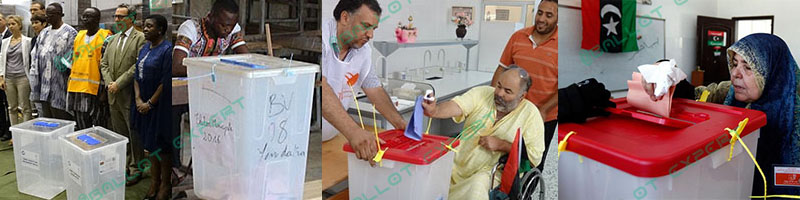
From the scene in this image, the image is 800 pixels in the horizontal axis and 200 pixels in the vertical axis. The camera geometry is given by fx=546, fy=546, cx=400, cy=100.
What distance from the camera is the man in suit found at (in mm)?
2523

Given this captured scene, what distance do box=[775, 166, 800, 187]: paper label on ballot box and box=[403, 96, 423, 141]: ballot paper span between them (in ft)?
3.94

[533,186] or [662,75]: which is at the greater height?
[662,75]

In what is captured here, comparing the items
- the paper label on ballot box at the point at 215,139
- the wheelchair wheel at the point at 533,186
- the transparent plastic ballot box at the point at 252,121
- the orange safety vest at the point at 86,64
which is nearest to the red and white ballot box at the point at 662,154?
the wheelchair wheel at the point at 533,186

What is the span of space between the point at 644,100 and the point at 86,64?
2657 mm

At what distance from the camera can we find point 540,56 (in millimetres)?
1894

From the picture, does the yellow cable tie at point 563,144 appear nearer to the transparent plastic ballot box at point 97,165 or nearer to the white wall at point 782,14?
the white wall at point 782,14

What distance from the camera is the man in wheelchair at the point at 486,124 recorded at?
1.81 metres

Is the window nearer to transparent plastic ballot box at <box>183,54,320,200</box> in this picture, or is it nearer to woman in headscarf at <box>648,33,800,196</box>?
woman in headscarf at <box>648,33,800,196</box>

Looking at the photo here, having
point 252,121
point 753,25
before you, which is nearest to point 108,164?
point 252,121

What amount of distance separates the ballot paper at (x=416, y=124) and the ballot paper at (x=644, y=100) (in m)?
0.70

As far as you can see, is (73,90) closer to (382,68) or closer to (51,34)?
(51,34)

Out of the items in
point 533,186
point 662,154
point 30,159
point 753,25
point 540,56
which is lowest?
point 30,159

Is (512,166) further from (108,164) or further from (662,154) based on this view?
(108,164)

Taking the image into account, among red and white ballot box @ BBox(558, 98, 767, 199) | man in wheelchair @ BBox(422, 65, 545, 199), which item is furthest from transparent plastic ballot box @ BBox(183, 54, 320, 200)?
red and white ballot box @ BBox(558, 98, 767, 199)
